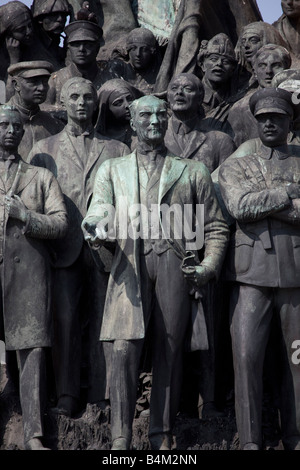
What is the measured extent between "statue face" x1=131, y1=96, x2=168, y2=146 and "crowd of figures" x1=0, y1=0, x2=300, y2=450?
12 mm

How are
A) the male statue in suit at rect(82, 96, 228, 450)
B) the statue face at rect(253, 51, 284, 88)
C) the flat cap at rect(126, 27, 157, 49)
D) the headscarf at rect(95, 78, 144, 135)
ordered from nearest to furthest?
the male statue in suit at rect(82, 96, 228, 450), the statue face at rect(253, 51, 284, 88), the headscarf at rect(95, 78, 144, 135), the flat cap at rect(126, 27, 157, 49)

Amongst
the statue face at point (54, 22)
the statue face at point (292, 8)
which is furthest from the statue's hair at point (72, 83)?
the statue face at point (292, 8)

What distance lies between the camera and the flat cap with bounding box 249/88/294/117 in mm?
18500

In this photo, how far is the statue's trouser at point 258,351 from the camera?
59.7 feet

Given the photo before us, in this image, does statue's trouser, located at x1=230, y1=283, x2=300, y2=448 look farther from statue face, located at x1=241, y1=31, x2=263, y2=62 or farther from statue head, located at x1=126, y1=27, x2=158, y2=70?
statue head, located at x1=126, y1=27, x2=158, y2=70

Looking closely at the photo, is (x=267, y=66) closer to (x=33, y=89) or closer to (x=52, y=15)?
(x=33, y=89)

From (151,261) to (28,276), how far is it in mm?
1081

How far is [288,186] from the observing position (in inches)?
723

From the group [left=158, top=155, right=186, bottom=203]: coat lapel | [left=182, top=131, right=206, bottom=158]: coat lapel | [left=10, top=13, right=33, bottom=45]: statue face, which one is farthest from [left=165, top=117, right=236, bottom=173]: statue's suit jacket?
[left=10, top=13, right=33, bottom=45]: statue face

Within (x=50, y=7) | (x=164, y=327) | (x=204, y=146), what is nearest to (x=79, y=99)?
(x=204, y=146)

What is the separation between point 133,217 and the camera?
60.1 feet
